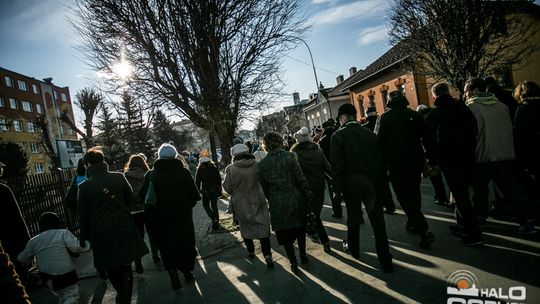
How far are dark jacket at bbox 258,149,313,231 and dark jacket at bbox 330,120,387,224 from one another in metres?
0.62

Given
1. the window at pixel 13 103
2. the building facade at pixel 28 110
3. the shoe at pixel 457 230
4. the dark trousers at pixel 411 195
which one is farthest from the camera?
the window at pixel 13 103

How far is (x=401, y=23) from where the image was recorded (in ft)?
52.3

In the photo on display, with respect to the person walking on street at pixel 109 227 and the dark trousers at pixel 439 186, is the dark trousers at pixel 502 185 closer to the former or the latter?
the dark trousers at pixel 439 186

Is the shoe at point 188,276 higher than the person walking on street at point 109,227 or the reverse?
the reverse

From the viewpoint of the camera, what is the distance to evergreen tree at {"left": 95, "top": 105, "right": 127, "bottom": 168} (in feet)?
107

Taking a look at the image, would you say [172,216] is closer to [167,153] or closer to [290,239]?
[167,153]

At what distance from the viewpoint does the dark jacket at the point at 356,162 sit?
14.7ft

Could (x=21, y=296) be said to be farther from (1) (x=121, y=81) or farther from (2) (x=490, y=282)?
(1) (x=121, y=81)

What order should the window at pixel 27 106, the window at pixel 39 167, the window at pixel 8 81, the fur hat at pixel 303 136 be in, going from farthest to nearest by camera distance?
1. the window at pixel 27 106
2. the window at pixel 39 167
3. the window at pixel 8 81
4. the fur hat at pixel 303 136

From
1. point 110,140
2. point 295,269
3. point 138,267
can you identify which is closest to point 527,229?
point 295,269

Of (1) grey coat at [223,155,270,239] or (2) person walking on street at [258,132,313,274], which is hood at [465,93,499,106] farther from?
(1) grey coat at [223,155,270,239]

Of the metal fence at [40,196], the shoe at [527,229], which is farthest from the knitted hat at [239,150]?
the metal fence at [40,196]

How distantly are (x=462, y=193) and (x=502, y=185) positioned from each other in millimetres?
823

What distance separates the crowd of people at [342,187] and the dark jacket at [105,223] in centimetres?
1
